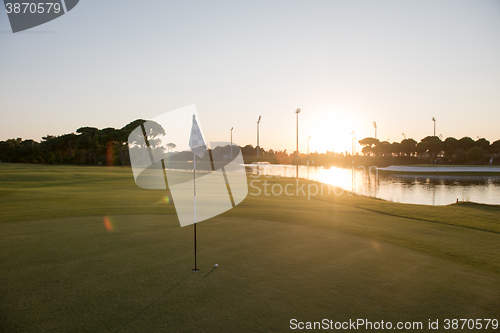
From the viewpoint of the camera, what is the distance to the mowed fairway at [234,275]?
3631 mm

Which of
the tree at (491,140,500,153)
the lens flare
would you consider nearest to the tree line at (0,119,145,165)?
the lens flare

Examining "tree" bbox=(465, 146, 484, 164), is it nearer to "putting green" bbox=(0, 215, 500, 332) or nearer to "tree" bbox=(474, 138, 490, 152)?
"tree" bbox=(474, 138, 490, 152)

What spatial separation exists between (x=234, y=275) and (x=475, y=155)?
328ft

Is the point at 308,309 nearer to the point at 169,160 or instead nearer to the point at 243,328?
the point at 243,328

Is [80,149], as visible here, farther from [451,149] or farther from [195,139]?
[451,149]

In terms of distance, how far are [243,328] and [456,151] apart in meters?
109

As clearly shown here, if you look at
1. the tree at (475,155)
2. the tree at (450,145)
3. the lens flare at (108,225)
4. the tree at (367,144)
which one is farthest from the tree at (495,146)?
the lens flare at (108,225)

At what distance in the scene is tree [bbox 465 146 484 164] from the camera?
261ft

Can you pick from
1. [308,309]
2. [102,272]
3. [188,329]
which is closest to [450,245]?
[308,309]

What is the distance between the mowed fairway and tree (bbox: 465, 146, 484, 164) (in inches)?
3584

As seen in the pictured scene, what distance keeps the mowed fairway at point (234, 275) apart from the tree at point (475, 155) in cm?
9104

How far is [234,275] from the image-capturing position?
15.9ft

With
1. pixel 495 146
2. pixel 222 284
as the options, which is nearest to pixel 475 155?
pixel 495 146

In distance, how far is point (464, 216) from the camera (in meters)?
12.4
